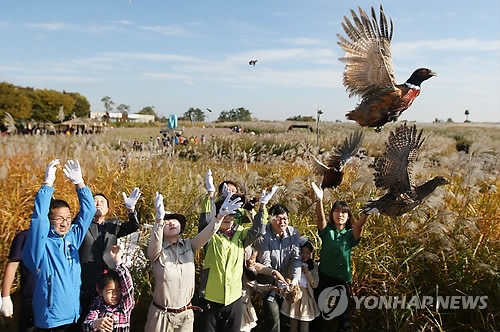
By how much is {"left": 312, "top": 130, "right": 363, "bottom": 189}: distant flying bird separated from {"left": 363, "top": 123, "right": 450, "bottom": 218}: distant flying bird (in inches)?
47.6

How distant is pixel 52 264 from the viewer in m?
2.76

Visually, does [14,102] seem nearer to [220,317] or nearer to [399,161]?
[220,317]

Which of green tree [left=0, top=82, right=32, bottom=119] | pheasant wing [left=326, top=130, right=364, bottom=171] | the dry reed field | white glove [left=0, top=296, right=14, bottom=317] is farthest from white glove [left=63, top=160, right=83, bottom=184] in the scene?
green tree [left=0, top=82, right=32, bottom=119]

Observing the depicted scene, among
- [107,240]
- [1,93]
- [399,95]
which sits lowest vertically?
[107,240]

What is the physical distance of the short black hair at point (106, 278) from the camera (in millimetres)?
2879

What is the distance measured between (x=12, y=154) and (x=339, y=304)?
14.3ft

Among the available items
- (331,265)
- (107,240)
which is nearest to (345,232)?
(331,265)

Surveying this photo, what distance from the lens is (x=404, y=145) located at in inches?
126

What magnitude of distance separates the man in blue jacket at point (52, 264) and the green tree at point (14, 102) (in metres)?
39.8

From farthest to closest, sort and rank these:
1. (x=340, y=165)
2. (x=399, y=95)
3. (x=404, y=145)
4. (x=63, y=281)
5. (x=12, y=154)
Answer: (x=12, y=154) < (x=340, y=165) < (x=399, y=95) < (x=404, y=145) < (x=63, y=281)

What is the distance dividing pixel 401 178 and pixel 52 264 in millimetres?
2614

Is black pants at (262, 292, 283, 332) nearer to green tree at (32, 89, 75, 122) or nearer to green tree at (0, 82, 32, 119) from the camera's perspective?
green tree at (0, 82, 32, 119)

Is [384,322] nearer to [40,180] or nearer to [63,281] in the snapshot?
[63,281]

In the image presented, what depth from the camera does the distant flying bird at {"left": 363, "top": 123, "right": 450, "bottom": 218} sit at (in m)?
3.15
